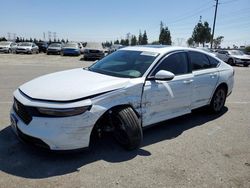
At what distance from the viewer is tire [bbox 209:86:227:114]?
626 centimetres

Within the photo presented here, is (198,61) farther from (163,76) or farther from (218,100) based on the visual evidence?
(163,76)

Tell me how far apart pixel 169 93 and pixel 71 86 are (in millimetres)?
1753

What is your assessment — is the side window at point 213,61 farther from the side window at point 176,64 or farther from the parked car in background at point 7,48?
the parked car in background at point 7,48

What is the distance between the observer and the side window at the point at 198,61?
5.63 meters

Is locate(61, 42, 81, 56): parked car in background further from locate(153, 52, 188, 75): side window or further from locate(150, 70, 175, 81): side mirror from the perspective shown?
locate(150, 70, 175, 81): side mirror

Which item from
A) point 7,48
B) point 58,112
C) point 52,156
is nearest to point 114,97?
point 58,112

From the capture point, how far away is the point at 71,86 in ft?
13.0

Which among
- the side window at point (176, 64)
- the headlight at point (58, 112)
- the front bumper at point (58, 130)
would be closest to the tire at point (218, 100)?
the side window at point (176, 64)

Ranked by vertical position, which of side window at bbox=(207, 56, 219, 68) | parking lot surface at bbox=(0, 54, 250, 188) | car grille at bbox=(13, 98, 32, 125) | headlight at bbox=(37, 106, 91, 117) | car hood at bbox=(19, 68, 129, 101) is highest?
side window at bbox=(207, 56, 219, 68)

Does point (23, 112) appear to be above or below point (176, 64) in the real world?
below

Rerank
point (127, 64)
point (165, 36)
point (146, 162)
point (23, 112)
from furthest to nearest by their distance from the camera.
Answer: point (165, 36) → point (127, 64) → point (146, 162) → point (23, 112)

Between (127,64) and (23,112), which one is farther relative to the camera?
(127,64)

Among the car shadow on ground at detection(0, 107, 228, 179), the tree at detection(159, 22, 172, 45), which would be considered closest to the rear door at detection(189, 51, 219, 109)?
the car shadow on ground at detection(0, 107, 228, 179)

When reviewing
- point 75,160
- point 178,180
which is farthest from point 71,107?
point 178,180
